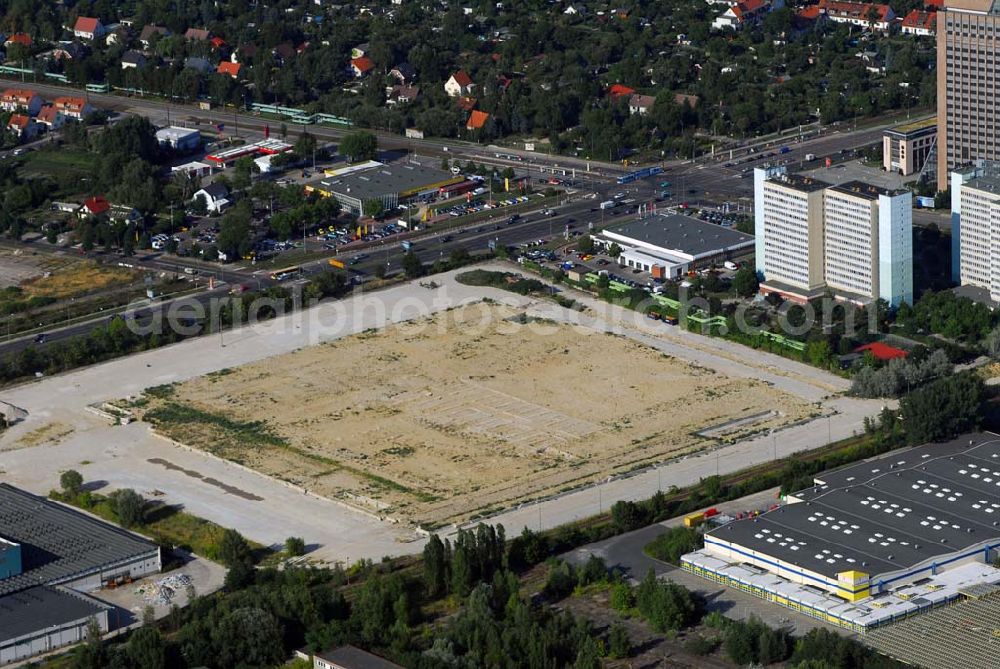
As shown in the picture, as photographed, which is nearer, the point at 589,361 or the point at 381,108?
the point at 589,361

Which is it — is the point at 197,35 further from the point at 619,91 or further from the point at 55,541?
the point at 55,541

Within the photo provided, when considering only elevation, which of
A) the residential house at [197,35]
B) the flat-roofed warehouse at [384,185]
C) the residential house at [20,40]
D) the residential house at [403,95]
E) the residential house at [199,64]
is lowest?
the flat-roofed warehouse at [384,185]

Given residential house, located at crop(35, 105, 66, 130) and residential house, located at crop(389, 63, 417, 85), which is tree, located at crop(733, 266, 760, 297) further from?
residential house, located at crop(35, 105, 66, 130)

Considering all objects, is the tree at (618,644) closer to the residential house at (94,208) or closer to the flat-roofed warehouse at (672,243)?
the flat-roofed warehouse at (672,243)

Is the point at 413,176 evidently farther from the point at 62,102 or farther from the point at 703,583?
the point at 703,583

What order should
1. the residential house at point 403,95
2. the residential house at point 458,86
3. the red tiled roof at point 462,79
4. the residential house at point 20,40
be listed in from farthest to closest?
the residential house at point 20,40 → the red tiled roof at point 462,79 → the residential house at point 458,86 → the residential house at point 403,95

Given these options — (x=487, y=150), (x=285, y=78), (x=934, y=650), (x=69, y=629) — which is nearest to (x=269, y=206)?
(x=487, y=150)

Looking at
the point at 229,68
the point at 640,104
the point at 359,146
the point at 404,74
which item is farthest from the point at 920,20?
the point at 229,68

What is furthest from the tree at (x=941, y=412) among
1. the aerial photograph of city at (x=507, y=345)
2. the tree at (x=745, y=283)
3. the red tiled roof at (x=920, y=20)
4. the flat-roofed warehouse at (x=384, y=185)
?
the red tiled roof at (x=920, y=20)
